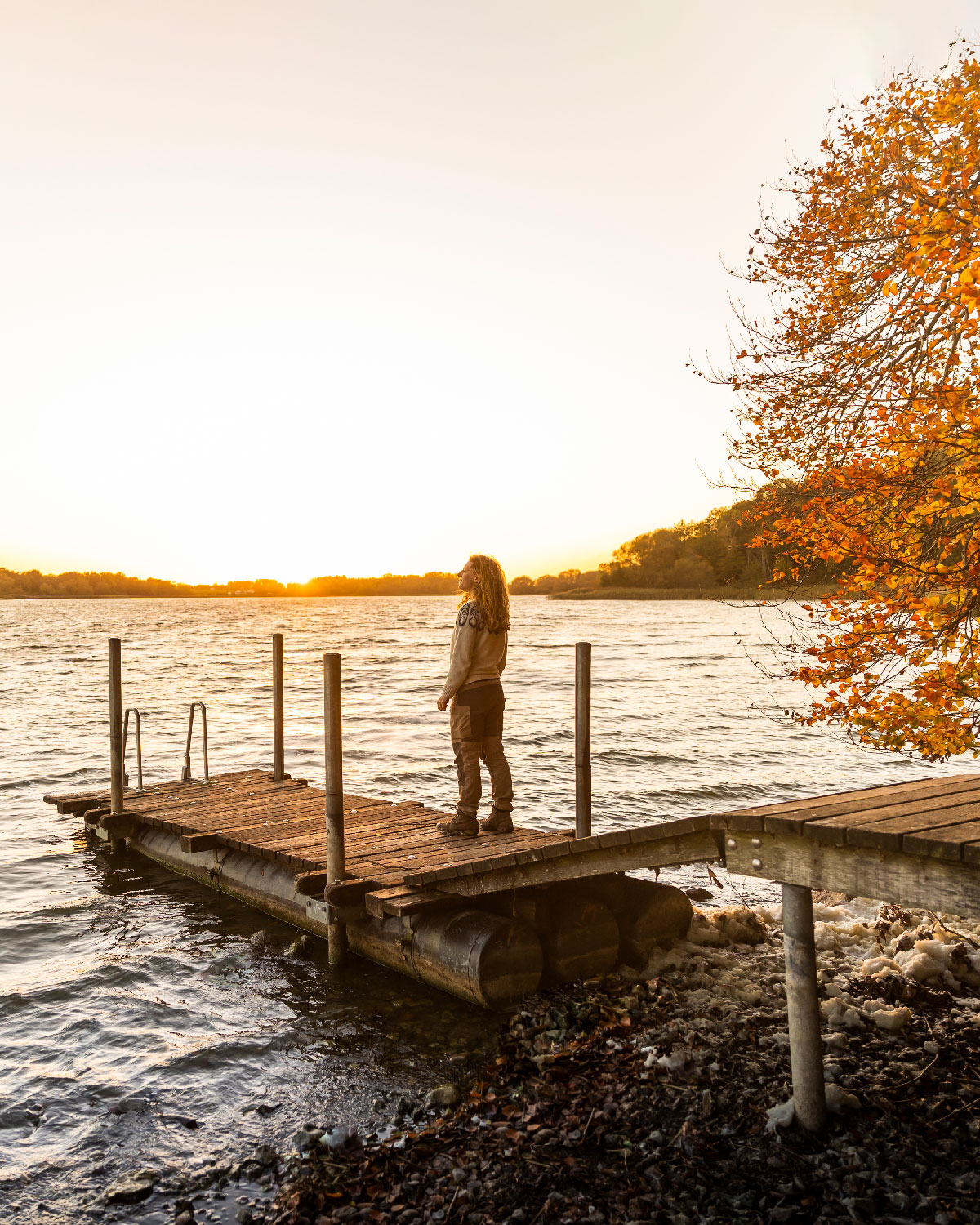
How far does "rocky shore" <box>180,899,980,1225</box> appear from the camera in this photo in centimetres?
432

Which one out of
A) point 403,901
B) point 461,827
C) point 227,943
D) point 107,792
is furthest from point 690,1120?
point 107,792

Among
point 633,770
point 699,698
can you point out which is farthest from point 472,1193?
point 699,698

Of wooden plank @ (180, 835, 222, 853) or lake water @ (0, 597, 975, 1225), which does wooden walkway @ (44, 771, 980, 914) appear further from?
lake water @ (0, 597, 975, 1225)

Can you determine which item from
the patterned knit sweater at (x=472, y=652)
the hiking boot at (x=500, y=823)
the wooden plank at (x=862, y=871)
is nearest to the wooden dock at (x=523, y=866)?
the wooden plank at (x=862, y=871)

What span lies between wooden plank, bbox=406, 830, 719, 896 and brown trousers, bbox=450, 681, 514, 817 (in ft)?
3.69

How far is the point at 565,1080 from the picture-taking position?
575cm

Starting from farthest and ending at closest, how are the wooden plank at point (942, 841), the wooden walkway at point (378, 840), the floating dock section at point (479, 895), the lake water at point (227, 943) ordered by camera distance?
the floating dock section at point (479, 895) → the wooden walkway at point (378, 840) → the lake water at point (227, 943) → the wooden plank at point (942, 841)

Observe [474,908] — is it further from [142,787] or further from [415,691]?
[415,691]

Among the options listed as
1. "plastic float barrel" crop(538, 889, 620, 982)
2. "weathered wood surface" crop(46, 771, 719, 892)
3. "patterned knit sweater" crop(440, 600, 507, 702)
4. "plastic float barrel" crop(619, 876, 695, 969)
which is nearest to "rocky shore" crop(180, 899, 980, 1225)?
"plastic float barrel" crop(538, 889, 620, 982)

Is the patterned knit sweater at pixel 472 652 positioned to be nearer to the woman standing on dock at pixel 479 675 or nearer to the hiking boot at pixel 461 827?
the woman standing on dock at pixel 479 675

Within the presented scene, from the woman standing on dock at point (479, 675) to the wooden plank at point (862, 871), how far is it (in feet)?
10.9

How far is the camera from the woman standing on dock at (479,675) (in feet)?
26.4

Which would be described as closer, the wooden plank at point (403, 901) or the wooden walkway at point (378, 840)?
the wooden walkway at point (378, 840)

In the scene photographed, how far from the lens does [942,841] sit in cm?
399
